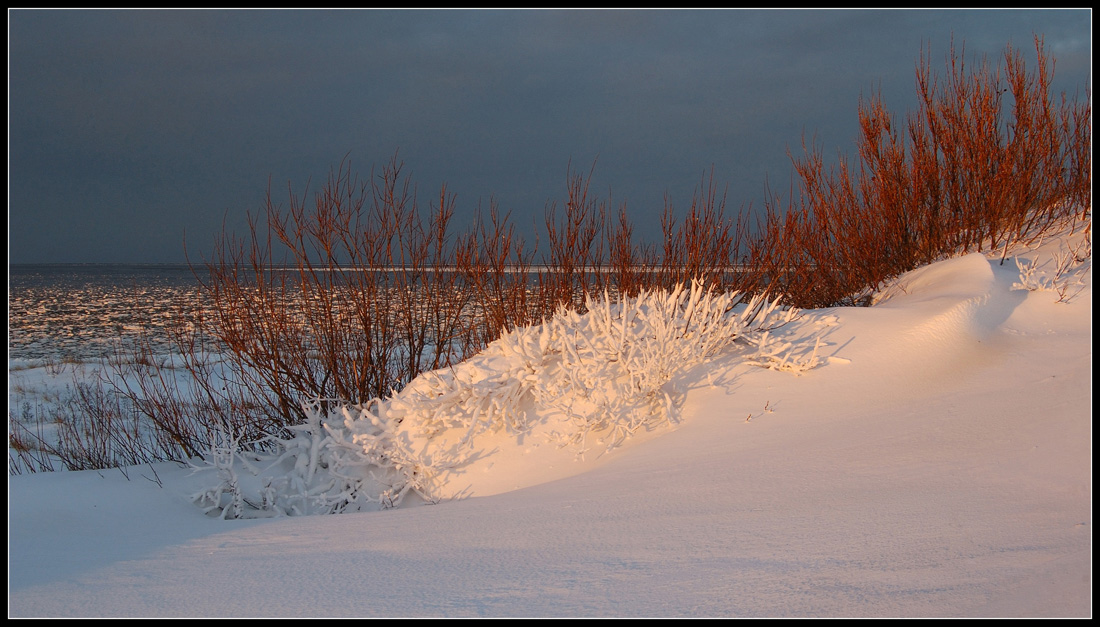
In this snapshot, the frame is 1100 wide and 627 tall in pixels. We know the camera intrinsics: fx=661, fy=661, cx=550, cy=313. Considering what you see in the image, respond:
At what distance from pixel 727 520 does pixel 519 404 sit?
2.49m

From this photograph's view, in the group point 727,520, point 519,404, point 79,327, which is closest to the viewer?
point 727,520

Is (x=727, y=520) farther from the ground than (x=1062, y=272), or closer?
closer

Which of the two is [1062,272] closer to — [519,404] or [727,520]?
[519,404]

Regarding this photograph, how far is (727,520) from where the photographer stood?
2428mm

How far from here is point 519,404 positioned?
475 centimetres

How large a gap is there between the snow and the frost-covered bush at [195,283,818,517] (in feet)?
0.48

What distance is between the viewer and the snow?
5.99 ft

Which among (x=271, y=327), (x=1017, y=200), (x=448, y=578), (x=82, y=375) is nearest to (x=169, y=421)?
(x=271, y=327)

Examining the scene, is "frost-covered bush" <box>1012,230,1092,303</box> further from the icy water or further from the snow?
the icy water

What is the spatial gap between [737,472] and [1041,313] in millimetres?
3525

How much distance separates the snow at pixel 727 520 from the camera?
71.9 inches

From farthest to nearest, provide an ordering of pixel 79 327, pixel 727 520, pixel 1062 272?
pixel 79 327, pixel 1062 272, pixel 727 520

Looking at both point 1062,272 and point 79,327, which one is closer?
point 1062,272

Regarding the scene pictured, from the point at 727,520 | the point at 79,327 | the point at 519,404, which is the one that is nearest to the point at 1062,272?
the point at 519,404
